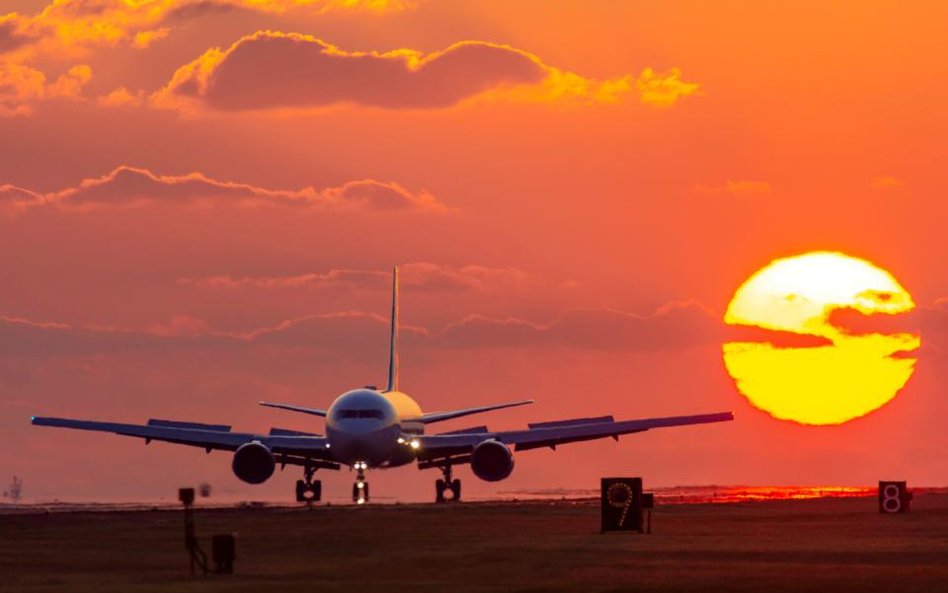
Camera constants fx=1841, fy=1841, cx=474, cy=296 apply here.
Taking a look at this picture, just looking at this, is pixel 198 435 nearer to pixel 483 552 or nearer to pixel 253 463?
pixel 253 463

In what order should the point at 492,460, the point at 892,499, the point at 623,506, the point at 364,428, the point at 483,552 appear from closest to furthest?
the point at 483,552
the point at 623,506
the point at 892,499
the point at 364,428
the point at 492,460

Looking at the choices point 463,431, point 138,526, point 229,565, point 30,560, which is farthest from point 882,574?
point 463,431

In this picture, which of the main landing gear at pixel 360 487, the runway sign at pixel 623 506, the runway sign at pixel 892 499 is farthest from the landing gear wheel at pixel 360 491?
the runway sign at pixel 623 506

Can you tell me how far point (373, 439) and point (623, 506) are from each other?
3181cm

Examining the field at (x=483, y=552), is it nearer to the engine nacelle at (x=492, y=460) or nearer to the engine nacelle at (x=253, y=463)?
the engine nacelle at (x=253, y=463)

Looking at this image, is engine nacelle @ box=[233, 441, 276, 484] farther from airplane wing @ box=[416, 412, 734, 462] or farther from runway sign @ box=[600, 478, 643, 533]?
runway sign @ box=[600, 478, 643, 533]

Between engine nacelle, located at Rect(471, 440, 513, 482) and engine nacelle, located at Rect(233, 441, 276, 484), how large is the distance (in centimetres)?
1099

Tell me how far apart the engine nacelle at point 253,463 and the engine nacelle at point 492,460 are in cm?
1099

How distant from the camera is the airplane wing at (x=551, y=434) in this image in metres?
103

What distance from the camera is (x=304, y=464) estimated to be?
4102 inches

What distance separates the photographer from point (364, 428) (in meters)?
93.5

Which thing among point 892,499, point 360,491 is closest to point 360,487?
point 360,491

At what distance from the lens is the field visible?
40.8 metres

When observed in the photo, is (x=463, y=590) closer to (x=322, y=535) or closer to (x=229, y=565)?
(x=229, y=565)
